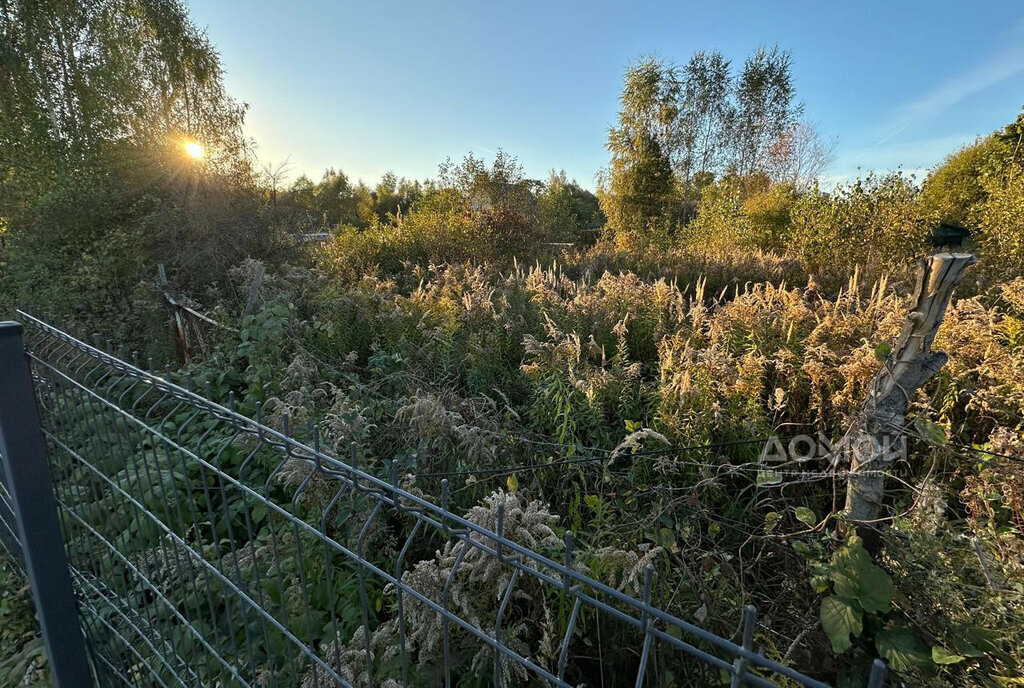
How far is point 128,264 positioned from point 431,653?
6.74 meters

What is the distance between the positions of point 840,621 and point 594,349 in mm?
1977

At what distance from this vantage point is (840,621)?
1472mm

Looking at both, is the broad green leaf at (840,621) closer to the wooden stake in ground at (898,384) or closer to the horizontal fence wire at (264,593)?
the horizontal fence wire at (264,593)

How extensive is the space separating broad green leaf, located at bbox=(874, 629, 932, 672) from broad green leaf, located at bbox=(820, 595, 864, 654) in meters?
0.11

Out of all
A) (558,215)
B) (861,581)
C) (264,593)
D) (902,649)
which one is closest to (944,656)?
(902,649)

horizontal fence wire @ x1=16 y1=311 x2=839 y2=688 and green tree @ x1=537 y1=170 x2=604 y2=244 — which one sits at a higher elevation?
green tree @ x1=537 y1=170 x2=604 y2=244

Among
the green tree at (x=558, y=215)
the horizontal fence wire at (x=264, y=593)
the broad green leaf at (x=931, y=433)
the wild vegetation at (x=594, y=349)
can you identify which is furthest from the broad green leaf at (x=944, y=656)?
the green tree at (x=558, y=215)

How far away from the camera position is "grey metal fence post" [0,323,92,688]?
1.43 metres

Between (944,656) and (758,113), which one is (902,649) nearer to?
(944,656)

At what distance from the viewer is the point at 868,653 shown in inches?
62.7

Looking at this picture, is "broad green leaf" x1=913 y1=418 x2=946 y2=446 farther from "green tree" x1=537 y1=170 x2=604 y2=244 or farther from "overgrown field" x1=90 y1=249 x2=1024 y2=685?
"green tree" x1=537 y1=170 x2=604 y2=244

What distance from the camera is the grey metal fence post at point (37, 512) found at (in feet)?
4.70

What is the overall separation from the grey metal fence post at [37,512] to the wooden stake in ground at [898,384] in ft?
8.79

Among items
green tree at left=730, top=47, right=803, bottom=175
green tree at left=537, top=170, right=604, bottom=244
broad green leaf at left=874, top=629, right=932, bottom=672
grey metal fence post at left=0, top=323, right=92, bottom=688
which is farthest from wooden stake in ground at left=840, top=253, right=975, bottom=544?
green tree at left=730, top=47, right=803, bottom=175
